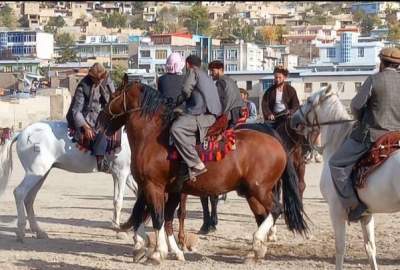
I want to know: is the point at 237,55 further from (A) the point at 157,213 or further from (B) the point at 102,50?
(A) the point at 157,213

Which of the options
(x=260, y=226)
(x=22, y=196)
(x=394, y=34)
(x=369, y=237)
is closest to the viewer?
(x=369, y=237)

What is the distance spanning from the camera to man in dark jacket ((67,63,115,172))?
12.3 meters

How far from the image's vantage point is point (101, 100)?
12.5 meters

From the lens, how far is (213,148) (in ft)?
34.3

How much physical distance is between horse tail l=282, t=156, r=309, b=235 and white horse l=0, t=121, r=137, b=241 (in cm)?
280

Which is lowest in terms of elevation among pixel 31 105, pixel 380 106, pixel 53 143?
pixel 31 105

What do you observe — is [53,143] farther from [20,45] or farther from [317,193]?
[20,45]

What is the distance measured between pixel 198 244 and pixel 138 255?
4.60ft

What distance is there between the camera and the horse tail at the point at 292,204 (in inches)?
438

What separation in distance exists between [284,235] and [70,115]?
3.68 metres

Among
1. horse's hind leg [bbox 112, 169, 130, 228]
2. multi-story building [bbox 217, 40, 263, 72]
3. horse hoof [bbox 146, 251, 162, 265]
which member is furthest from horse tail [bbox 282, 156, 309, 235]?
multi-story building [bbox 217, 40, 263, 72]

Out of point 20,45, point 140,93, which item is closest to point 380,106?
point 140,93

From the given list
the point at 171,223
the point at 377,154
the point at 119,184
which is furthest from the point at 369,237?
the point at 119,184

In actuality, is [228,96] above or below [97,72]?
below
